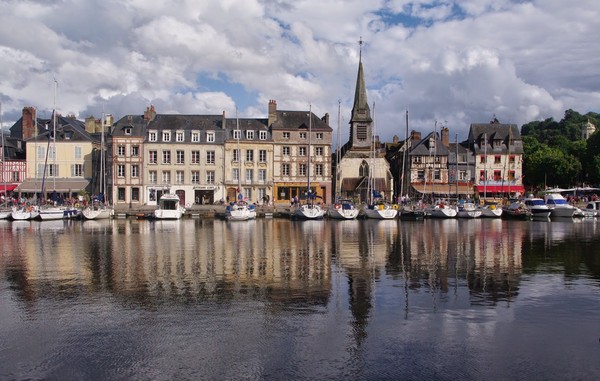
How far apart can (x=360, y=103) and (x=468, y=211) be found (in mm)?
21870

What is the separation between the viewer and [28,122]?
70875 mm

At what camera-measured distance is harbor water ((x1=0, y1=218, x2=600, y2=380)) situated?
11266mm

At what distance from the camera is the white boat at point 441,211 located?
5766cm

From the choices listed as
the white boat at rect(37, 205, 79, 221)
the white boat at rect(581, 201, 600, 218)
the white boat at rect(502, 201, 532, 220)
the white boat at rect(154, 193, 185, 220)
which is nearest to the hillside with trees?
the white boat at rect(581, 201, 600, 218)

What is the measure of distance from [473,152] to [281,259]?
5654 centimetres

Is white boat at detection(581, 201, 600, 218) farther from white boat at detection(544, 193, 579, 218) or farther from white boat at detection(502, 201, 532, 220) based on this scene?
white boat at detection(502, 201, 532, 220)

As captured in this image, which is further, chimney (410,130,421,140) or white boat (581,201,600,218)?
chimney (410,130,421,140)

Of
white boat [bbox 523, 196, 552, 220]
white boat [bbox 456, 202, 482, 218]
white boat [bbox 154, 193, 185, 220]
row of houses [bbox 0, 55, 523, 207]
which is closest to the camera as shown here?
white boat [bbox 154, 193, 185, 220]

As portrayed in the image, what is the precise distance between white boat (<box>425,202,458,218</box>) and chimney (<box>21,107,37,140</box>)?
158ft

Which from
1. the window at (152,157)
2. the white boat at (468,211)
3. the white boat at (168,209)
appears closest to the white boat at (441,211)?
the white boat at (468,211)

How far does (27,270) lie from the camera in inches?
879

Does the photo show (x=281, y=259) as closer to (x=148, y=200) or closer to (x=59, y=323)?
(x=59, y=323)

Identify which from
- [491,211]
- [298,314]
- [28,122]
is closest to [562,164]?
[491,211]

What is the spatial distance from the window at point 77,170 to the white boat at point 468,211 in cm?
4324
